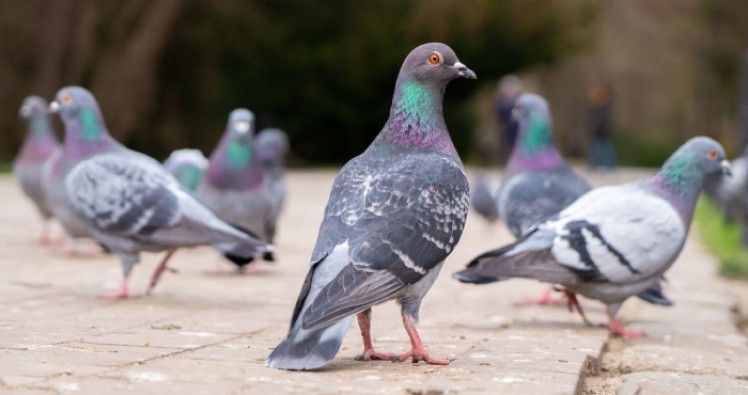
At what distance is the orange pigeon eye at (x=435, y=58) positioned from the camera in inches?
180

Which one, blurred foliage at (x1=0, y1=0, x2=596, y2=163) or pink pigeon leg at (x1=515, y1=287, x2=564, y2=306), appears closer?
pink pigeon leg at (x1=515, y1=287, x2=564, y2=306)

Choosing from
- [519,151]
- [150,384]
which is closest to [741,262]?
[519,151]

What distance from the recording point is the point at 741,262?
930cm

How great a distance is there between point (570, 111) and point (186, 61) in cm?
1568

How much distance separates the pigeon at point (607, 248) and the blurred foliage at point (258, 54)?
1736 centimetres

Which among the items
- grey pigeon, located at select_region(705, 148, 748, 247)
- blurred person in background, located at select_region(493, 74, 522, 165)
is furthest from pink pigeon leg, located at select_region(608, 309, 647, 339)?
blurred person in background, located at select_region(493, 74, 522, 165)

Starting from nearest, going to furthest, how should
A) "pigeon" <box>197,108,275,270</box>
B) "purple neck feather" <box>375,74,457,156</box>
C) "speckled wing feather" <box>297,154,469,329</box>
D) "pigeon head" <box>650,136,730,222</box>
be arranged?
1. "speckled wing feather" <box>297,154,469,329</box>
2. "purple neck feather" <box>375,74,457,156</box>
3. "pigeon head" <box>650,136,730,222</box>
4. "pigeon" <box>197,108,275,270</box>

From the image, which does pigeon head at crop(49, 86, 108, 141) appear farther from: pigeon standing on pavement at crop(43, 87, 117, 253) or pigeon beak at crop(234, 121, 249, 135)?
pigeon beak at crop(234, 121, 249, 135)

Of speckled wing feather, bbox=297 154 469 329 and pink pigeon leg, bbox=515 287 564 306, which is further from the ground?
speckled wing feather, bbox=297 154 469 329

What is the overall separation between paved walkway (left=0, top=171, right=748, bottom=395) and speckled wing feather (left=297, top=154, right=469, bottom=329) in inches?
11.4

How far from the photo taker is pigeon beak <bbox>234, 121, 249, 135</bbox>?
Result: 8430 millimetres

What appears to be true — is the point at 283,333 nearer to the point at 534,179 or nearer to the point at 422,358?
the point at 422,358

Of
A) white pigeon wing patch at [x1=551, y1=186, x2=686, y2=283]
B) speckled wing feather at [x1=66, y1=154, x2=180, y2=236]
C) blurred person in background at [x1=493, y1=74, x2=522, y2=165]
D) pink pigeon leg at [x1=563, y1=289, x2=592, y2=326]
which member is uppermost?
blurred person in background at [x1=493, y1=74, x2=522, y2=165]

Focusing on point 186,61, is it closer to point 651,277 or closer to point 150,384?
point 651,277
